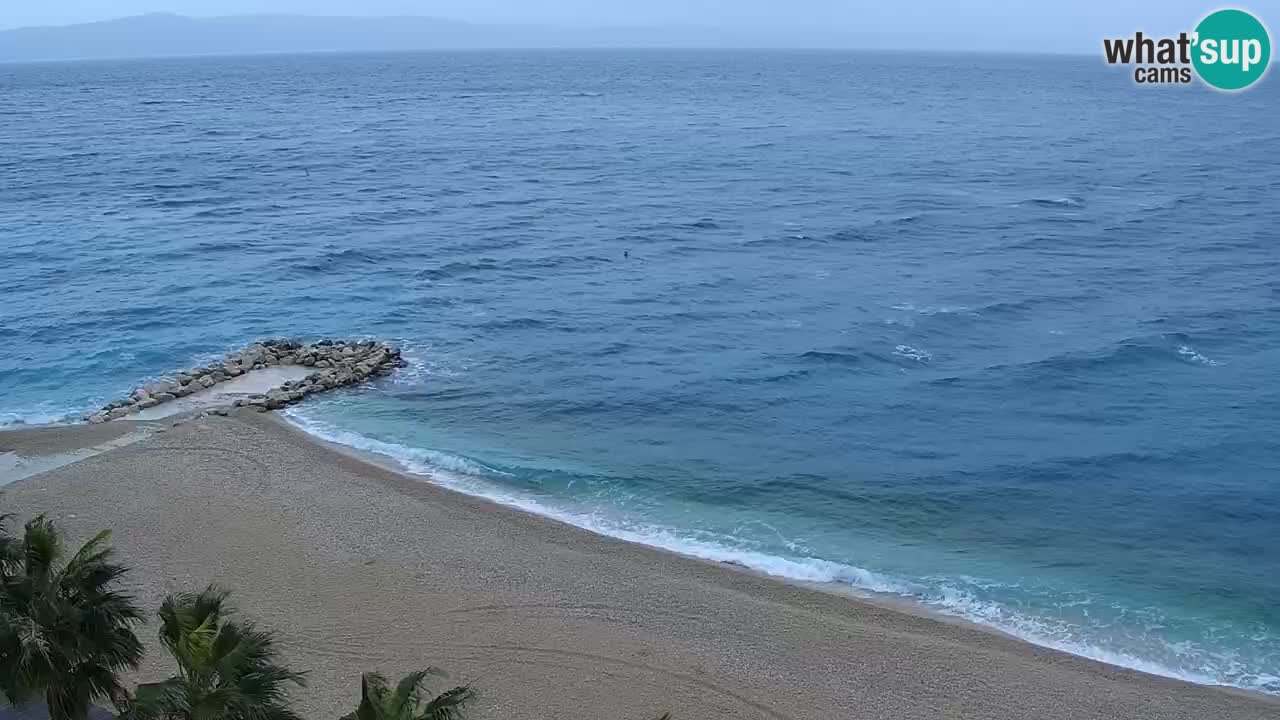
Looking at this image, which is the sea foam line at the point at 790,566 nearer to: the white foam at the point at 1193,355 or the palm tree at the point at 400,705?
the palm tree at the point at 400,705

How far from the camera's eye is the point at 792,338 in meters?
39.2

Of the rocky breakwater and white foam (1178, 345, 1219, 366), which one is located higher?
the rocky breakwater

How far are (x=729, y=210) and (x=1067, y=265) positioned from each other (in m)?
20.0

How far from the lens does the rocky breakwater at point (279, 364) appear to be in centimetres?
3338

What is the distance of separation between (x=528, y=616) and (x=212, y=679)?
1039 cm

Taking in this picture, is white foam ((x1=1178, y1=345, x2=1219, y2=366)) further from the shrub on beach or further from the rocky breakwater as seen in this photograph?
the shrub on beach

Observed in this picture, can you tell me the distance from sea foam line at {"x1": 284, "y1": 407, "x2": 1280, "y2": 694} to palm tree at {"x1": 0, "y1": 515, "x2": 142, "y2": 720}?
13.9m

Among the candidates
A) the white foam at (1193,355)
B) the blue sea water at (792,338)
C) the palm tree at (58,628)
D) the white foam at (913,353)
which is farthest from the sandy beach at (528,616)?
the white foam at (1193,355)

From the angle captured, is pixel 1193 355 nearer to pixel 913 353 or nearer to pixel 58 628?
pixel 913 353

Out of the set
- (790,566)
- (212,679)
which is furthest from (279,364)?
(212,679)

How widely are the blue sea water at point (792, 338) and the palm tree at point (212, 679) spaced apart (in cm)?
1419

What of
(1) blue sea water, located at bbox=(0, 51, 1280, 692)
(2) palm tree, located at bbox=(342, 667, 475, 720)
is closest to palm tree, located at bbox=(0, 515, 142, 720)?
(2) palm tree, located at bbox=(342, 667, 475, 720)

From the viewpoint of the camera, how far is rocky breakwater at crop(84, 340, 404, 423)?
33.4 metres

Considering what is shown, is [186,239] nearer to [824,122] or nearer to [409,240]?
[409,240]
